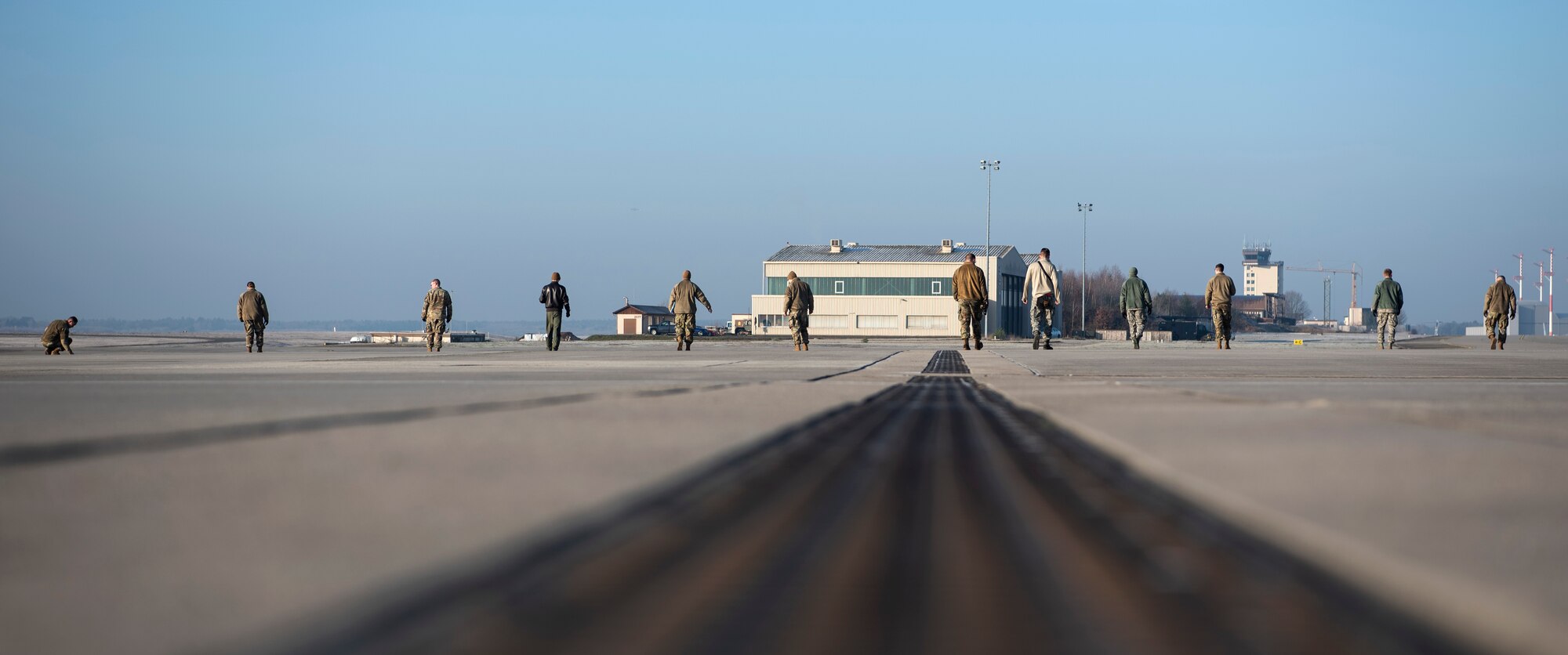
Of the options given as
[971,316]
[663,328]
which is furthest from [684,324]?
[663,328]

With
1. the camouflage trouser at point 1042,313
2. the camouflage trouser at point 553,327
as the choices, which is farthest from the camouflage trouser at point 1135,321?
the camouflage trouser at point 553,327

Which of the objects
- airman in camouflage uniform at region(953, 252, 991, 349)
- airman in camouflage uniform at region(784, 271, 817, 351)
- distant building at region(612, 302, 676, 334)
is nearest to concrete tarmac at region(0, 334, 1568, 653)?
airman in camouflage uniform at region(953, 252, 991, 349)

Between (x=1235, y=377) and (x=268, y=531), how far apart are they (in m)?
9.45

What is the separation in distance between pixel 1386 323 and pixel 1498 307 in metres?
1.88

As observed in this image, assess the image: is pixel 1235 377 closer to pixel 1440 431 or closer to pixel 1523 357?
pixel 1440 431

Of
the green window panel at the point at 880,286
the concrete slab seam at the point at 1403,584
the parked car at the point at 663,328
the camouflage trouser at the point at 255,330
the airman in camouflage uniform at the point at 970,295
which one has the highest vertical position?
the green window panel at the point at 880,286

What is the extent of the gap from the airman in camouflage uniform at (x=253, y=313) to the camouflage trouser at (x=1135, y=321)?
16576 millimetres

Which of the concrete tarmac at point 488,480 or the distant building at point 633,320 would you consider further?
the distant building at point 633,320

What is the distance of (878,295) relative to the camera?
95.4 meters

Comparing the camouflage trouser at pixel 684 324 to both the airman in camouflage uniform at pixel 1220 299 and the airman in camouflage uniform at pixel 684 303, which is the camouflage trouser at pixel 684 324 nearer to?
the airman in camouflage uniform at pixel 684 303

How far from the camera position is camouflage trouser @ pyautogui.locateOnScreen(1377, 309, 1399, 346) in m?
23.0

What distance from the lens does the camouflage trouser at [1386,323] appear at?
2304 centimetres

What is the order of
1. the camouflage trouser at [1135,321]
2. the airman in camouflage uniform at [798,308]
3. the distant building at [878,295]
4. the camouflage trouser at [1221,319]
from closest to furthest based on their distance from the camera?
the airman in camouflage uniform at [798,308] < the camouflage trouser at [1221,319] < the camouflage trouser at [1135,321] < the distant building at [878,295]

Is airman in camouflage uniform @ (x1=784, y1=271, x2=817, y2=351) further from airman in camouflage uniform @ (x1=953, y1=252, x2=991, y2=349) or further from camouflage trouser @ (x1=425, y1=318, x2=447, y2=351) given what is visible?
camouflage trouser @ (x1=425, y1=318, x2=447, y2=351)
